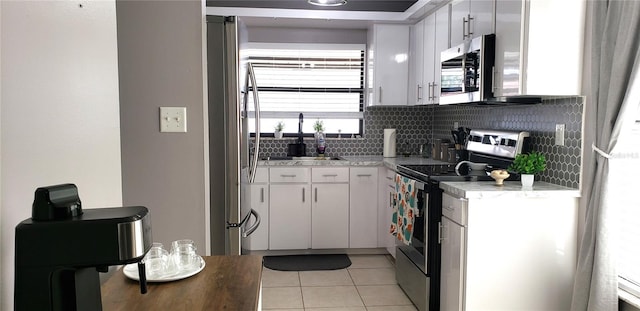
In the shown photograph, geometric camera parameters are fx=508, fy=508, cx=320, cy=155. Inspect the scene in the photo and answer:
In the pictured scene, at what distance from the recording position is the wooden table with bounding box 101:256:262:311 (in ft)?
4.09

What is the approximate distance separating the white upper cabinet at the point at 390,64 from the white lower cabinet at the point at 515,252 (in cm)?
206

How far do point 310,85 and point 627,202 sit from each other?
3.22 metres

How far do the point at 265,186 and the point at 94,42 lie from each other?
3.27 m

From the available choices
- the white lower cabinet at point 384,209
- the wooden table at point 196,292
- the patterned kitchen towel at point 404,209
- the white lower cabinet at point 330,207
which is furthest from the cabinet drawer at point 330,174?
the wooden table at point 196,292

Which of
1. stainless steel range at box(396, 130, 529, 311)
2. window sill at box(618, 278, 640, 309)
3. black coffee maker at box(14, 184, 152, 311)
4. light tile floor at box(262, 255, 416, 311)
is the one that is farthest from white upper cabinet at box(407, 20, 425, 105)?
black coffee maker at box(14, 184, 152, 311)

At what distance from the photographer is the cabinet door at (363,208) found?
4602mm

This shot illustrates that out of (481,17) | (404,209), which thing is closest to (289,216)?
(404,209)

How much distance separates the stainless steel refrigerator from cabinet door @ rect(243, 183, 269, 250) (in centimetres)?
167

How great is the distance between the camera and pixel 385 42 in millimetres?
4688

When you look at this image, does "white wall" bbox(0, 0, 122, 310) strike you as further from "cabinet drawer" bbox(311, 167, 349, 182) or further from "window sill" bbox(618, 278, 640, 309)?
"cabinet drawer" bbox(311, 167, 349, 182)

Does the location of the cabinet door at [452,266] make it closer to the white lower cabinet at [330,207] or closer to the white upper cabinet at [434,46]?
the white upper cabinet at [434,46]

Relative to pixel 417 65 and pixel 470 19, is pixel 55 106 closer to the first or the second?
pixel 470 19

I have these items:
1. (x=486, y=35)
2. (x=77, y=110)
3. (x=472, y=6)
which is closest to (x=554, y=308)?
(x=486, y=35)

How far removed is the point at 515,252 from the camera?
2.82m
